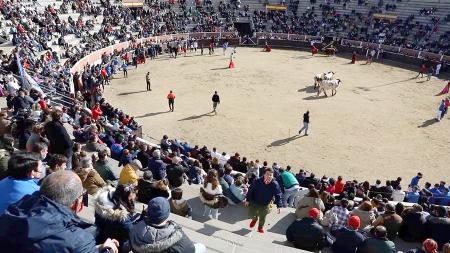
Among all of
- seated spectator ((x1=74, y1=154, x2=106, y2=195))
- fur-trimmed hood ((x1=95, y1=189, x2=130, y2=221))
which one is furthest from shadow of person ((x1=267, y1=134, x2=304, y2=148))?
fur-trimmed hood ((x1=95, y1=189, x2=130, y2=221))

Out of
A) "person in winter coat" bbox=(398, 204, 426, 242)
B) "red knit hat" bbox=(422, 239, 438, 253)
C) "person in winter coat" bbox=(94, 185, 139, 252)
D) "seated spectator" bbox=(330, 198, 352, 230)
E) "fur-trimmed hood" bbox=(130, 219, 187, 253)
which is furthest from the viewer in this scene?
"seated spectator" bbox=(330, 198, 352, 230)

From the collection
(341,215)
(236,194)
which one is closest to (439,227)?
(341,215)

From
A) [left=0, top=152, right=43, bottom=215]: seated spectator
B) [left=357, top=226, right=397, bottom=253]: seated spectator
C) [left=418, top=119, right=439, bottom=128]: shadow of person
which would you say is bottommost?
[left=418, top=119, right=439, bottom=128]: shadow of person

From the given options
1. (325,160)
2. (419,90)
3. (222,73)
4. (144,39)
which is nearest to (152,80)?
(222,73)

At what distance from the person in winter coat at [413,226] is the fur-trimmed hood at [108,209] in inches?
244

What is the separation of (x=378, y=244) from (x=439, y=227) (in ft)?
8.39

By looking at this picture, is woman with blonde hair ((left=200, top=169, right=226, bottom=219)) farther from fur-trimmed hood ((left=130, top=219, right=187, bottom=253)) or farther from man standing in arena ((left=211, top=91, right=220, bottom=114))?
man standing in arena ((left=211, top=91, right=220, bottom=114))

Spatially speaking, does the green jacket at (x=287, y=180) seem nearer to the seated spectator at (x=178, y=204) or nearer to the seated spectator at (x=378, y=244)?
the seated spectator at (x=178, y=204)

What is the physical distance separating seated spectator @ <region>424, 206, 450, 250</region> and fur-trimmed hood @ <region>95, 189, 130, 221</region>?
649 centimetres

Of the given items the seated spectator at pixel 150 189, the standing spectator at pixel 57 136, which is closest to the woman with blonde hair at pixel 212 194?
the seated spectator at pixel 150 189

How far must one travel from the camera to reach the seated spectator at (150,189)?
790cm

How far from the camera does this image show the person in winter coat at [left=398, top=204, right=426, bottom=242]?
28.6 feet

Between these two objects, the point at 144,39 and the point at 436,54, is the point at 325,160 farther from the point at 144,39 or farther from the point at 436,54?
the point at 144,39

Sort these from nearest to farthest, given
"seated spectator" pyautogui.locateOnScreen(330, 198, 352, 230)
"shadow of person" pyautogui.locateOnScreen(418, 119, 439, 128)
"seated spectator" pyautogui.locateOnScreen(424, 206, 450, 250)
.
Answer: "seated spectator" pyautogui.locateOnScreen(424, 206, 450, 250) < "seated spectator" pyautogui.locateOnScreen(330, 198, 352, 230) < "shadow of person" pyautogui.locateOnScreen(418, 119, 439, 128)
